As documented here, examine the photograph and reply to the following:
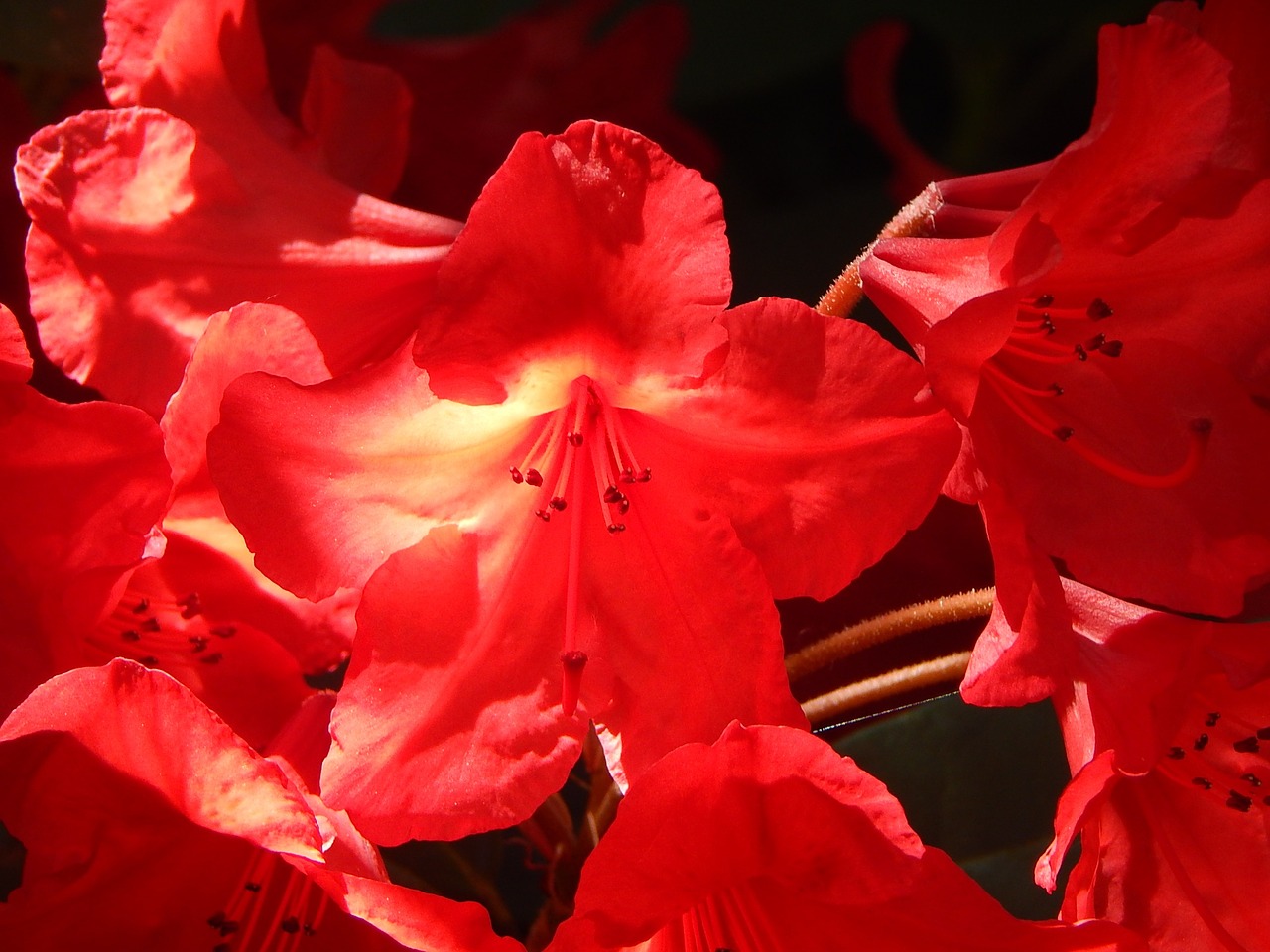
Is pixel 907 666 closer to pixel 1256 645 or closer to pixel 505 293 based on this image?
pixel 1256 645

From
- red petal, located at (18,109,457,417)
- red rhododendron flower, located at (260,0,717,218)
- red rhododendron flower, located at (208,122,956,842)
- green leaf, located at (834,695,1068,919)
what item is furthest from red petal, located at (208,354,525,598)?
red rhododendron flower, located at (260,0,717,218)

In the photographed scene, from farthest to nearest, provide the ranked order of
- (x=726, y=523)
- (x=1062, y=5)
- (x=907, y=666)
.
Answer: (x=1062, y=5), (x=907, y=666), (x=726, y=523)

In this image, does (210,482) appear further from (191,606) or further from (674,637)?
(674,637)

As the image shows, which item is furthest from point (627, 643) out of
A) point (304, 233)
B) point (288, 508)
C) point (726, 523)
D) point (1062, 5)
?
point (1062, 5)

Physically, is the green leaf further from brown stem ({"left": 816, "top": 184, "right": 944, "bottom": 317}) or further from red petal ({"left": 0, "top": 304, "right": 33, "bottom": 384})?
red petal ({"left": 0, "top": 304, "right": 33, "bottom": 384})

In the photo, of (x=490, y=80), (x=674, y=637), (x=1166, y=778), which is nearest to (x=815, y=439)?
(x=674, y=637)

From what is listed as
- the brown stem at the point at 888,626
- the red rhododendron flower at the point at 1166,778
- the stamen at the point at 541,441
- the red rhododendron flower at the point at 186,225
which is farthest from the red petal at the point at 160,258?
the red rhododendron flower at the point at 1166,778

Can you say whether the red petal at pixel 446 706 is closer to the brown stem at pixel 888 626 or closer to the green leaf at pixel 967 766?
the brown stem at pixel 888 626
